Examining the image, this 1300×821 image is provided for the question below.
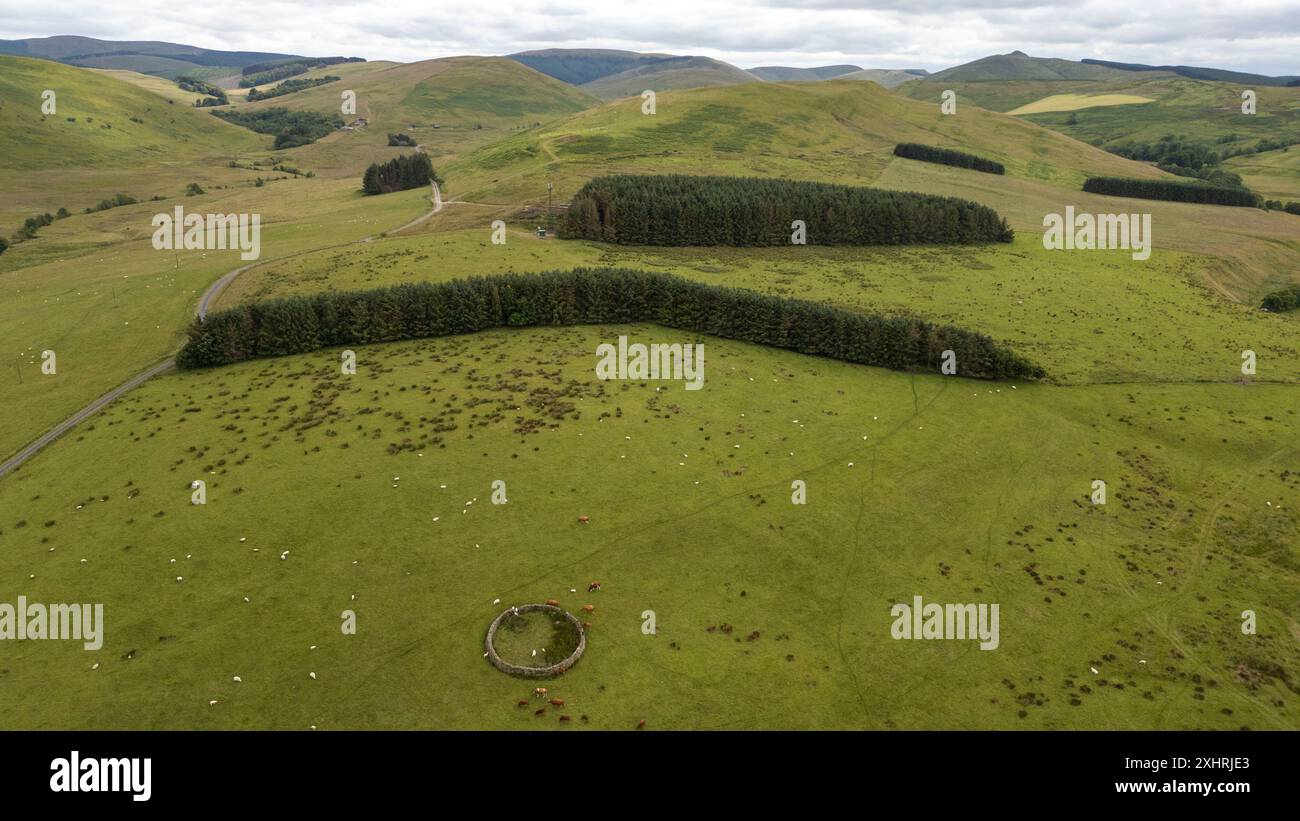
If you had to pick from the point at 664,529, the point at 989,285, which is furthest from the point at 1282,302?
the point at 664,529

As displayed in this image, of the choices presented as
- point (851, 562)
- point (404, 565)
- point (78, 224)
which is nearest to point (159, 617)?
point (404, 565)

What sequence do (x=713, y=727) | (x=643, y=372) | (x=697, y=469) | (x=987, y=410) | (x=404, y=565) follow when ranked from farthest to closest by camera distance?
(x=643, y=372)
(x=987, y=410)
(x=697, y=469)
(x=404, y=565)
(x=713, y=727)

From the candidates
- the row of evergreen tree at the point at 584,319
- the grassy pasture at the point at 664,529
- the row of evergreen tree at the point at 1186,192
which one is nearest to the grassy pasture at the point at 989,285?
the grassy pasture at the point at 664,529

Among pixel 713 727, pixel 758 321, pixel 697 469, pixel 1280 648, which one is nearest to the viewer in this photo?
pixel 713 727

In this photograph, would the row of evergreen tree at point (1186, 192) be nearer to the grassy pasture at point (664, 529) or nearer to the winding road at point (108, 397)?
the grassy pasture at point (664, 529)

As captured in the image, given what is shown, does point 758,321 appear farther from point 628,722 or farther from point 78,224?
point 78,224

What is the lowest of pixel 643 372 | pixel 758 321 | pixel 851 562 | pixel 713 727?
pixel 713 727

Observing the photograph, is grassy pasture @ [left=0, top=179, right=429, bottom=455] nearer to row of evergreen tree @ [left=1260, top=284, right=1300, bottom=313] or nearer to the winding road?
the winding road
